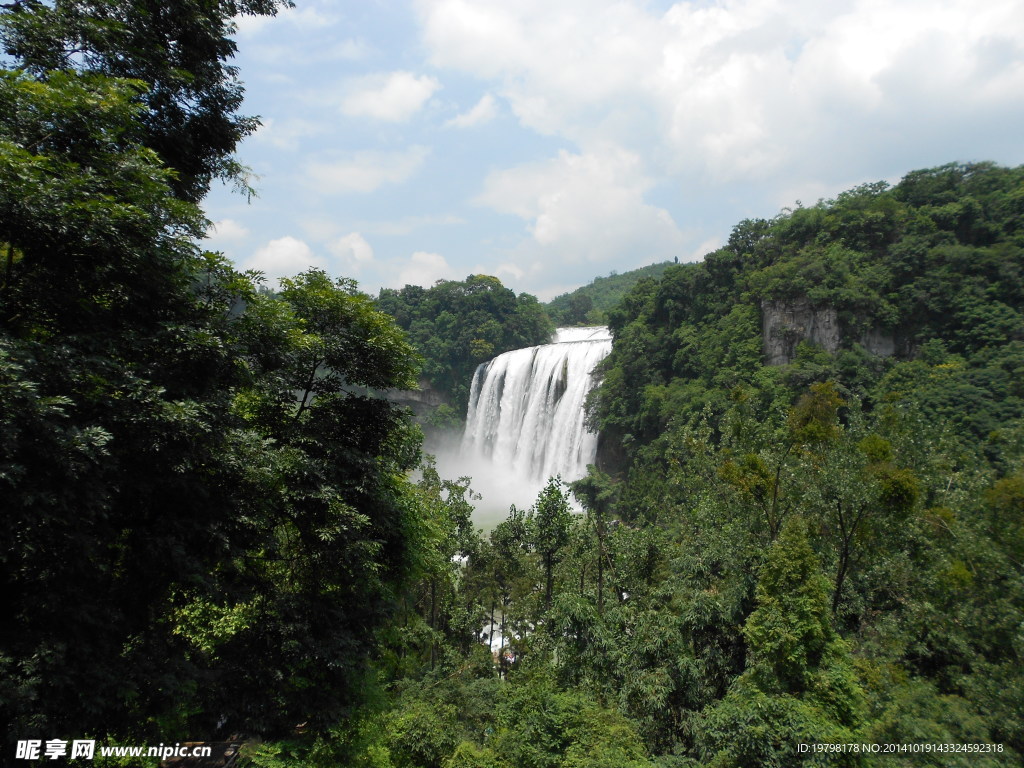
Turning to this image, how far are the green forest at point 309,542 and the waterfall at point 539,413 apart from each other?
20.2 m

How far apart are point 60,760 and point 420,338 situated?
52695 mm

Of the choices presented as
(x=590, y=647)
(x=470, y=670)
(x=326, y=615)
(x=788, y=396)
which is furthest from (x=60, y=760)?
(x=788, y=396)

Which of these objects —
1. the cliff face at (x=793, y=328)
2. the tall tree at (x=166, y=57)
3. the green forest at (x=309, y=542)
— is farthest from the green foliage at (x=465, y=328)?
the tall tree at (x=166, y=57)

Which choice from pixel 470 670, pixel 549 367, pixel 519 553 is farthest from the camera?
pixel 549 367

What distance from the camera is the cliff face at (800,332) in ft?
76.4

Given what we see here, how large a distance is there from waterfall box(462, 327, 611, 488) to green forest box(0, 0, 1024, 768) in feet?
66.4

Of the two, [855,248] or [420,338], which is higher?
[855,248]

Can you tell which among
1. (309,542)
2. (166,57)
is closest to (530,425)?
(309,542)

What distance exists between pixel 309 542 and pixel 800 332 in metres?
24.0

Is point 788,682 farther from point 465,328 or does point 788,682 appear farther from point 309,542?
point 465,328

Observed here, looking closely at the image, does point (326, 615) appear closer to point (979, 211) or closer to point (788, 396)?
point (788, 396)

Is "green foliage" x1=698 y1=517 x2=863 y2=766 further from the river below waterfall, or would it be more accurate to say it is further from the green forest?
the river below waterfall

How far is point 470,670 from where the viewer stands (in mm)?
13172

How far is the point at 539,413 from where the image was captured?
121 ft
